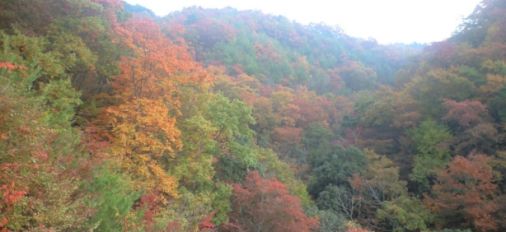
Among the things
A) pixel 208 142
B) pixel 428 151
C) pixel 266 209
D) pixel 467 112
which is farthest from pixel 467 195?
pixel 208 142

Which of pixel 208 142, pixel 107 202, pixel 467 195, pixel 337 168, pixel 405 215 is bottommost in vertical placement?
pixel 337 168

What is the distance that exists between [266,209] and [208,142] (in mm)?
3721

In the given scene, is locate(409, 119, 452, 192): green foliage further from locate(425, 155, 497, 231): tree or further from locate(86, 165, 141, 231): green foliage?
locate(86, 165, 141, 231): green foliage

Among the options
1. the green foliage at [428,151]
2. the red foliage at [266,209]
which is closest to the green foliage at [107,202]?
the red foliage at [266,209]

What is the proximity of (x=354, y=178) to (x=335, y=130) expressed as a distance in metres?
12.3

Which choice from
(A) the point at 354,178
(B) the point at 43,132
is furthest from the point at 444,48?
(B) the point at 43,132

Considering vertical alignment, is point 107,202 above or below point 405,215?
above

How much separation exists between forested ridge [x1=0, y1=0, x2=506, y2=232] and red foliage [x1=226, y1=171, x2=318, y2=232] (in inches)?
2.4

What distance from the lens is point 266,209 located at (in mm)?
17734

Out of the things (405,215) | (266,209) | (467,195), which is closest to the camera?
(266,209)

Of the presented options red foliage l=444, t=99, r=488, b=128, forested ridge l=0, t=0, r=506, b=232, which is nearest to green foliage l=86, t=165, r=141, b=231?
forested ridge l=0, t=0, r=506, b=232

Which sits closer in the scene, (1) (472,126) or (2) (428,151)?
(1) (472,126)

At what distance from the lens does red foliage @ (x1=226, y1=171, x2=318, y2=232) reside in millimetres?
17562

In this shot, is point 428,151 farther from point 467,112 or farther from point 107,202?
point 107,202
